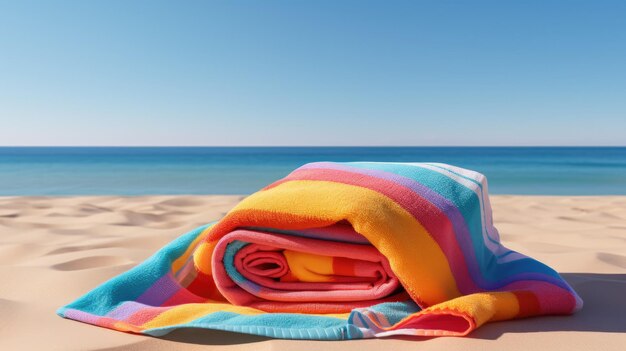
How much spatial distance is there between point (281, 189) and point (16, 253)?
5.33ft

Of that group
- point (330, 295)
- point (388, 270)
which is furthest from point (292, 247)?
point (388, 270)

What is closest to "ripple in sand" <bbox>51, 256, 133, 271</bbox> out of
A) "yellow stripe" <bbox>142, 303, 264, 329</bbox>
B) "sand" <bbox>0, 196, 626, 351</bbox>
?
"sand" <bbox>0, 196, 626, 351</bbox>

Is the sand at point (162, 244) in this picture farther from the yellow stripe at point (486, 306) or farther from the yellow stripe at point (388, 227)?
the yellow stripe at point (388, 227)

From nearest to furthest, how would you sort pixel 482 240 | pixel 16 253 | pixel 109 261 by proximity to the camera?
pixel 482 240 < pixel 109 261 < pixel 16 253

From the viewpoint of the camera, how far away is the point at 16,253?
2.26 meters

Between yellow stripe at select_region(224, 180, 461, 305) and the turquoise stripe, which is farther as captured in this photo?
the turquoise stripe

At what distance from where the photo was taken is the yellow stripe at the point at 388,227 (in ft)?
3.90

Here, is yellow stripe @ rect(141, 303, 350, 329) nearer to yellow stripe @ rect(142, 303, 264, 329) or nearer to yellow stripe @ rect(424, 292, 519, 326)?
yellow stripe @ rect(142, 303, 264, 329)

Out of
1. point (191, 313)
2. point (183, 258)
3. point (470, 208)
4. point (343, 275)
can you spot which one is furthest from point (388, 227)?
point (183, 258)

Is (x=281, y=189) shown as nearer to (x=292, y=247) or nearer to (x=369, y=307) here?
(x=292, y=247)

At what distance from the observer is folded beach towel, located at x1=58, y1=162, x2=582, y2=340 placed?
1.19 metres

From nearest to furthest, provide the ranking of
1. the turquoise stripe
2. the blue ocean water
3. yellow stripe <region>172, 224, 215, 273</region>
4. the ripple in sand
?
1. the turquoise stripe
2. yellow stripe <region>172, 224, 215, 273</region>
3. the ripple in sand
4. the blue ocean water

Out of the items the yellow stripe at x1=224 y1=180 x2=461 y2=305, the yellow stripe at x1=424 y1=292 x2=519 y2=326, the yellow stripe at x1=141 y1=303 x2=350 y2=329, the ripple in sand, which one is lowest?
the ripple in sand

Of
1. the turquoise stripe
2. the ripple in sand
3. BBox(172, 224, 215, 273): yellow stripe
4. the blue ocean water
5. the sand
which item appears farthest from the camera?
A: the blue ocean water
